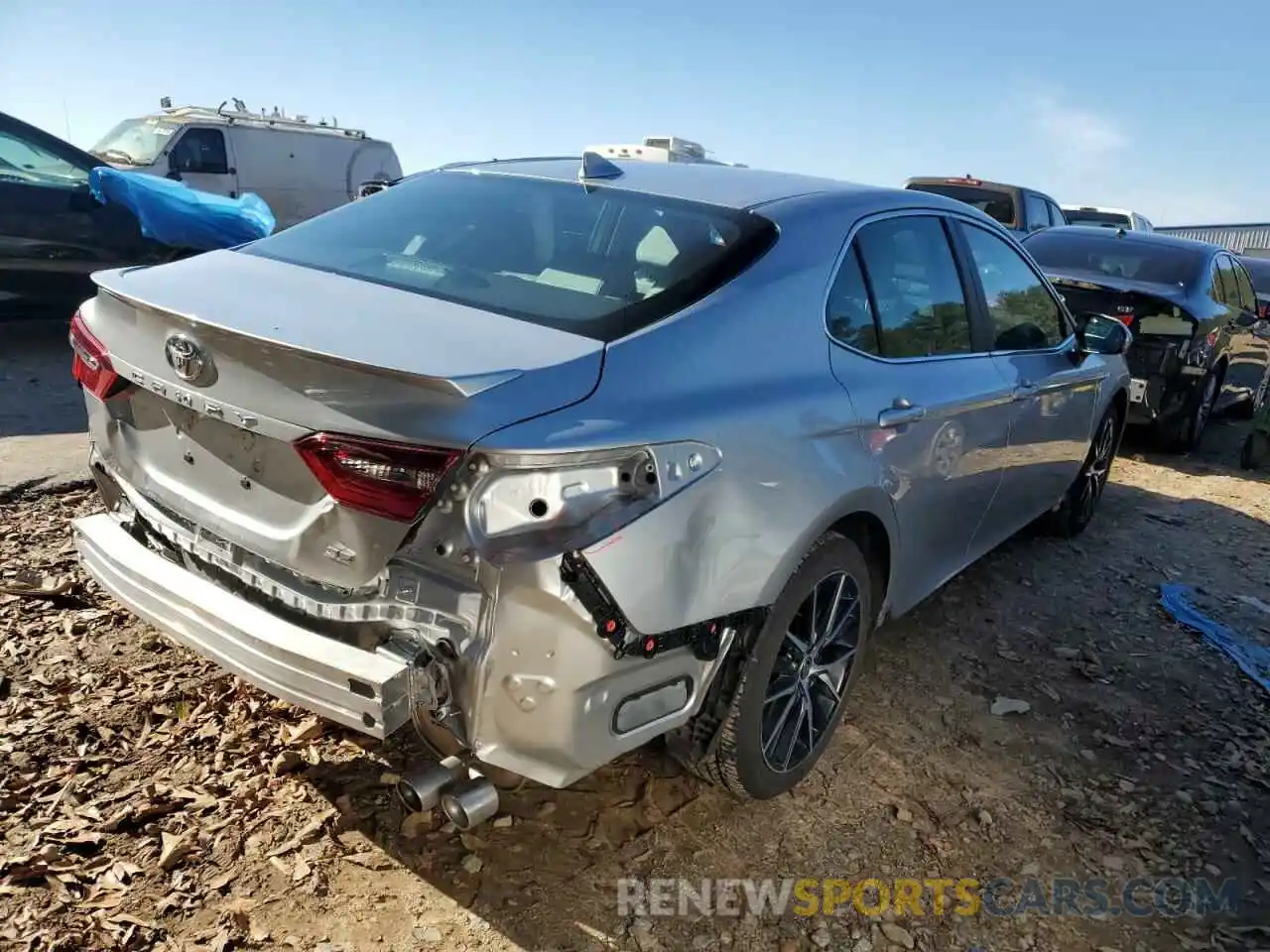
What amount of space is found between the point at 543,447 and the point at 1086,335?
3646 millimetres

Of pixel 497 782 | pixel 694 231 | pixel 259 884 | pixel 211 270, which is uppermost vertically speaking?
pixel 694 231

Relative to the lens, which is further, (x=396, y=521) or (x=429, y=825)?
(x=429, y=825)

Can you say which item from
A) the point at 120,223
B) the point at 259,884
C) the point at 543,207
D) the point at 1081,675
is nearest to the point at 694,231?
the point at 543,207

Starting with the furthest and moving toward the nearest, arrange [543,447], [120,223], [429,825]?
1. [120,223]
2. [429,825]
3. [543,447]

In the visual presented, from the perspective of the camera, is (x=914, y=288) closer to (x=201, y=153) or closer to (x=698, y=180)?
(x=698, y=180)

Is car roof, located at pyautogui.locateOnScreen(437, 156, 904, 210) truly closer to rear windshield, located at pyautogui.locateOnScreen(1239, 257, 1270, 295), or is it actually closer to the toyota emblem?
the toyota emblem

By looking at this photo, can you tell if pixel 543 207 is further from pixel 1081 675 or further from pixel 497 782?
pixel 1081 675

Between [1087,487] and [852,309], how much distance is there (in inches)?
122

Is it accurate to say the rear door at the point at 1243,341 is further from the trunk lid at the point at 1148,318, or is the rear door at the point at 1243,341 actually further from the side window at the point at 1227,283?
the trunk lid at the point at 1148,318

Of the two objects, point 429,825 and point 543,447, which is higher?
point 543,447

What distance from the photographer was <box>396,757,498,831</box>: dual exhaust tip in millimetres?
2172

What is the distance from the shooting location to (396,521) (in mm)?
1975

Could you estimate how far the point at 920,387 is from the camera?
3.04 m

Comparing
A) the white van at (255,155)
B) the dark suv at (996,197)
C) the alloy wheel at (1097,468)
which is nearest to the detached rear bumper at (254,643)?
the alloy wheel at (1097,468)
